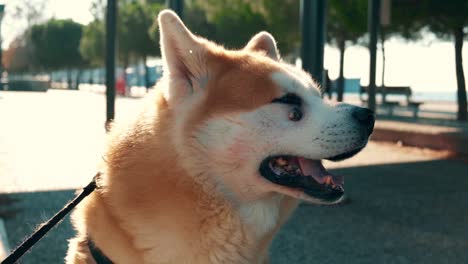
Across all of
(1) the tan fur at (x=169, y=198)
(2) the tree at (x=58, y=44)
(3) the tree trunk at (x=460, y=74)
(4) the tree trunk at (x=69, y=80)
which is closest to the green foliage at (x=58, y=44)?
(2) the tree at (x=58, y=44)

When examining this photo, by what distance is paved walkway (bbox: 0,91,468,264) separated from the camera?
5668mm

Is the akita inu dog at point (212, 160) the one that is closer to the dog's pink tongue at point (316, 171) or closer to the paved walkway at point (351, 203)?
the dog's pink tongue at point (316, 171)

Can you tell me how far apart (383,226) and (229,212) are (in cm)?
439

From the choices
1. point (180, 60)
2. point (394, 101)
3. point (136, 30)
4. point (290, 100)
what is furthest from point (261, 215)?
point (136, 30)

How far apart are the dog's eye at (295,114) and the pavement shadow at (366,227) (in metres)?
2.82

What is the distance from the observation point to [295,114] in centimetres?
286

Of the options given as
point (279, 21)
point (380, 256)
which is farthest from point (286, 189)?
point (279, 21)

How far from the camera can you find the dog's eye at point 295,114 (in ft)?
9.34

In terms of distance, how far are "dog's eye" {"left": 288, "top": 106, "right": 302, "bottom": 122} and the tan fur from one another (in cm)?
11

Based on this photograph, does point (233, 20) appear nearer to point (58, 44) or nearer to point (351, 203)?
point (351, 203)

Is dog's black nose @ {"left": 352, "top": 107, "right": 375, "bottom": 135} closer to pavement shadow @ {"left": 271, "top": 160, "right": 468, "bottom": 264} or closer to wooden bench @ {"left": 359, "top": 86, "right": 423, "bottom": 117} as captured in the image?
pavement shadow @ {"left": 271, "top": 160, "right": 468, "bottom": 264}

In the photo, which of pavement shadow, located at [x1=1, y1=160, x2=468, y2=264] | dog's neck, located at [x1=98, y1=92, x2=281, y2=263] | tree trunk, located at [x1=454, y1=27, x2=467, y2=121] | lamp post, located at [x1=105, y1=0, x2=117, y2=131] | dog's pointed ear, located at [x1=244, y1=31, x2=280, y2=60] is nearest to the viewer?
dog's neck, located at [x1=98, y1=92, x2=281, y2=263]

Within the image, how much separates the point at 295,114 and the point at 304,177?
29cm

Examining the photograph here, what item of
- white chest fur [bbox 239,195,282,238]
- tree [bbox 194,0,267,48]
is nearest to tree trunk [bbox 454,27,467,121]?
tree [bbox 194,0,267,48]
